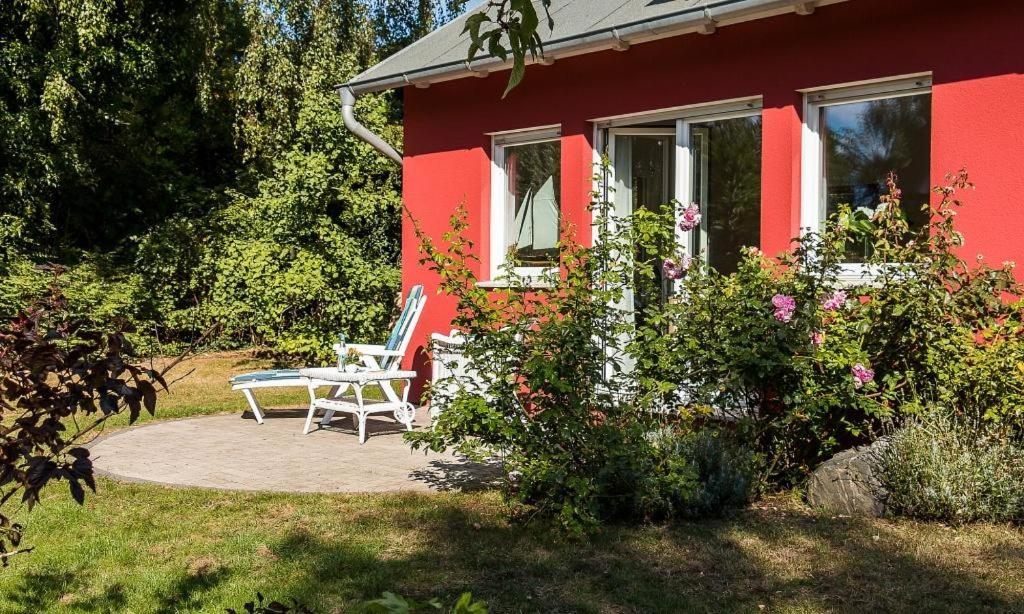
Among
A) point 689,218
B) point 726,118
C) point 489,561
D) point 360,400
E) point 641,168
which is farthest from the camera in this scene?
point 641,168

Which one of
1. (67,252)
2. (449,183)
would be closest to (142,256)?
(67,252)

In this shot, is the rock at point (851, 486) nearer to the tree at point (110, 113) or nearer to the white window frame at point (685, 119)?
the white window frame at point (685, 119)

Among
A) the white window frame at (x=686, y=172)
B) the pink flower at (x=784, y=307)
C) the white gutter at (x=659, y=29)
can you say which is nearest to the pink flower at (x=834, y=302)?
the pink flower at (x=784, y=307)

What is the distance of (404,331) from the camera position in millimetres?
9594

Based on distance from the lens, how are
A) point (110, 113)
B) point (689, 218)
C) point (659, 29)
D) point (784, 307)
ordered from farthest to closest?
point (110, 113) < point (659, 29) < point (689, 218) < point (784, 307)

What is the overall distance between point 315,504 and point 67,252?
12.7 m

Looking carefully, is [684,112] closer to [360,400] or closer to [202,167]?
[360,400]

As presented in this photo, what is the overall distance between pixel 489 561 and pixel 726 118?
454 cm

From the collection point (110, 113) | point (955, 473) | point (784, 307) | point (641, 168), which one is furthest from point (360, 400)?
point (110, 113)

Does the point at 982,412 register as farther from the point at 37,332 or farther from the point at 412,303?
the point at 412,303

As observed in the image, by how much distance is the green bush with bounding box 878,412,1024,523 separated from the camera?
206 inches

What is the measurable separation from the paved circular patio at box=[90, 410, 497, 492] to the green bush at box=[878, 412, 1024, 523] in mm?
2579

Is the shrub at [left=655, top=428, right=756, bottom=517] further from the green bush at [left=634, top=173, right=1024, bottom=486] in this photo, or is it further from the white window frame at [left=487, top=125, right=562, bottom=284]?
the white window frame at [left=487, top=125, right=562, bottom=284]

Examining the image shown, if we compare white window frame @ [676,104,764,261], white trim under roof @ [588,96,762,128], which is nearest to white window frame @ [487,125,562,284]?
white trim under roof @ [588,96,762,128]
